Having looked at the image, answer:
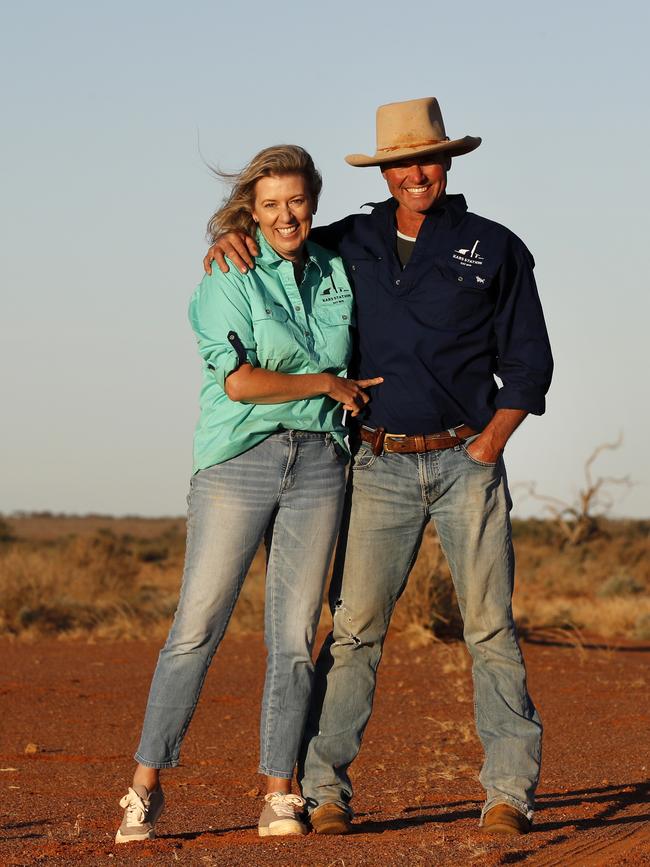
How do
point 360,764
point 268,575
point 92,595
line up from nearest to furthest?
point 268,575 < point 360,764 < point 92,595

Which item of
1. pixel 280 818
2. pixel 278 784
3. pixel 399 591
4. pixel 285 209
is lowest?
pixel 280 818

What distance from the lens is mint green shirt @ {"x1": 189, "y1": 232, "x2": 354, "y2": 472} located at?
4941mm

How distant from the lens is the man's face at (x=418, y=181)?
5.41 meters

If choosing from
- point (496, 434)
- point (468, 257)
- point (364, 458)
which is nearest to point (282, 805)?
point (364, 458)

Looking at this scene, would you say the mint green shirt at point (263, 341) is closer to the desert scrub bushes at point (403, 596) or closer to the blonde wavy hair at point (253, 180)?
the blonde wavy hair at point (253, 180)

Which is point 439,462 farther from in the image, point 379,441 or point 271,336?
point 271,336

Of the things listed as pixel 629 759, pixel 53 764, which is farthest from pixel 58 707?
pixel 629 759

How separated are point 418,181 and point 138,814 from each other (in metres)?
2.61

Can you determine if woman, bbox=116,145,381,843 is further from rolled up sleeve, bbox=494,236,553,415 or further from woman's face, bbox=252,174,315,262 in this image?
rolled up sleeve, bbox=494,236,553,415

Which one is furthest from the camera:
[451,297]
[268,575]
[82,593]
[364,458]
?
[82,593]

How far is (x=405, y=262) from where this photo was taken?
5371mm

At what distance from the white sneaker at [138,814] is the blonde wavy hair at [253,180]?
2.09 m

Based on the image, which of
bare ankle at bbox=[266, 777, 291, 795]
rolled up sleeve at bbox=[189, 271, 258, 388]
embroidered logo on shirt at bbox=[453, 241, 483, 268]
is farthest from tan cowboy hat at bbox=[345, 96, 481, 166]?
bare ankle at bbox=[266, 777, 291, 795]

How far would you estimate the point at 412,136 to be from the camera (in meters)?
5.48
